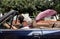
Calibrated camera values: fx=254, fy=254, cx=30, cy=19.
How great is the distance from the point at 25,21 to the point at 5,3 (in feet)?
94.0

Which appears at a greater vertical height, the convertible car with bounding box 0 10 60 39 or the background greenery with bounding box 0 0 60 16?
the convertible car with bounding box 0 10 60 39

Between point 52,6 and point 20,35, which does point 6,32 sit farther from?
point 52,6

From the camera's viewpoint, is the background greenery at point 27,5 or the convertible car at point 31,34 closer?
the convertible car at point 31,34

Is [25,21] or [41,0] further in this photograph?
[41,0]

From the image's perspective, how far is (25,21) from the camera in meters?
6.86

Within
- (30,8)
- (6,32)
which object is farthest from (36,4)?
(6,32)

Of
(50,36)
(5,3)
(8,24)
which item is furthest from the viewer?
(5,3)

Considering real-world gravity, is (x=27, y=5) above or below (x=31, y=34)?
below

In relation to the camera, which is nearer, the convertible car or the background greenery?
the convertible car

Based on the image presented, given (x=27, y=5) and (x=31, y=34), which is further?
(x=27, y=5)

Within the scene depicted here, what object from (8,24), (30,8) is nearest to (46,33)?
(8,24)

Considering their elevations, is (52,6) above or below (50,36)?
below

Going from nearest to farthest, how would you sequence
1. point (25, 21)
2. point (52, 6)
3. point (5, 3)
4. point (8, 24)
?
point (8, 24), point (25, 21), point (52, 6), point (5, 3)

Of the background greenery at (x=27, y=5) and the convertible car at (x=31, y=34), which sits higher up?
the convertible car at (x=31, y=34)
